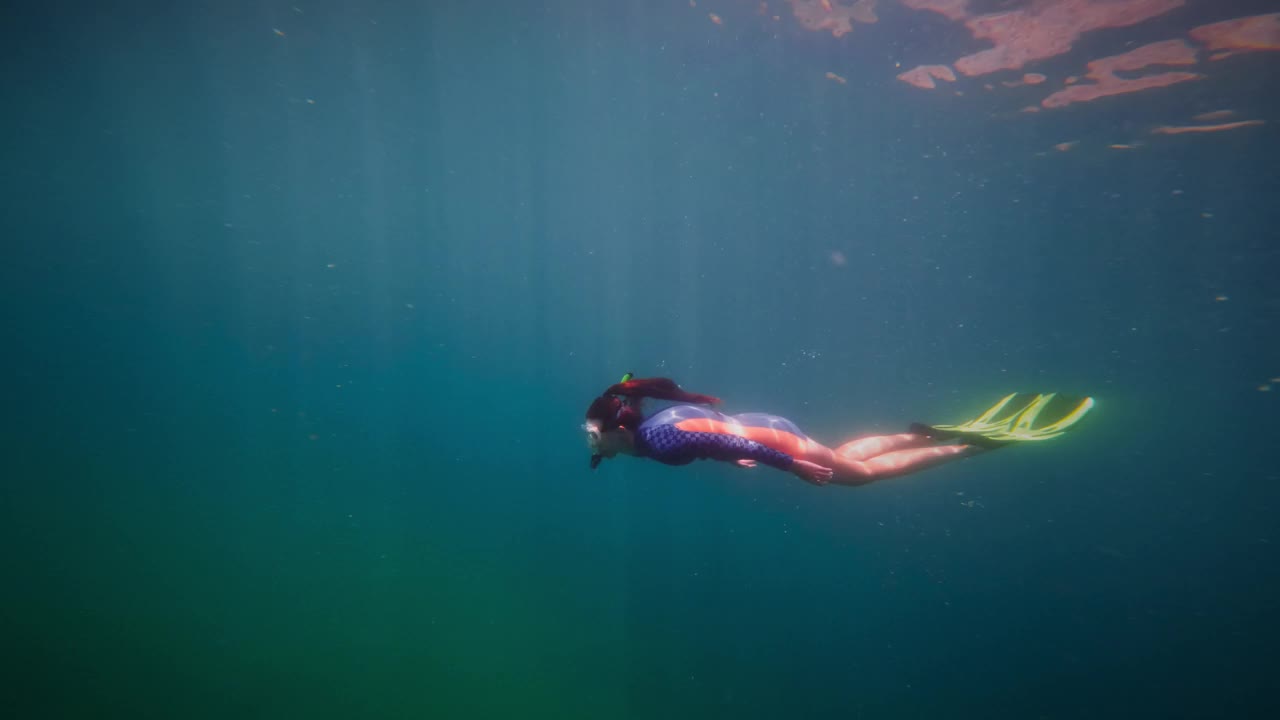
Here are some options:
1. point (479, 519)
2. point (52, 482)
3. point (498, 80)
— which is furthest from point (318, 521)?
point (498, 80)

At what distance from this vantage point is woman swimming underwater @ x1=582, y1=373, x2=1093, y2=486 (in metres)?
3.79

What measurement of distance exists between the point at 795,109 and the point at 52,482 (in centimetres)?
4388

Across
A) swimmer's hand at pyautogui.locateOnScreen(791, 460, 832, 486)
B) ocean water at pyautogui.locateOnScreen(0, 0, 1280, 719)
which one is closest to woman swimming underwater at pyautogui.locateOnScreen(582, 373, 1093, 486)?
swimmer's hand at pyautogui.locateOnScreen(791, 460, 832, 486)

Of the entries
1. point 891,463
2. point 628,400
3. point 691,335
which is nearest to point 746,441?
point 628,400

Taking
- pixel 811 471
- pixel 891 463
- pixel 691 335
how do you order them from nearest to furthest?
1. pixel 811 471
2. pixel 891 463
3. pixel 691 335

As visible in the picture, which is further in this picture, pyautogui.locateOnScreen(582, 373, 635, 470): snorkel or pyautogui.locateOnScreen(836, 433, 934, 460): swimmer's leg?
pyautogui.locateOnScreen(836, 433, 934, 460): swimmer's leg

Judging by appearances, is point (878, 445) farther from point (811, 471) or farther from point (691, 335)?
point (691, 335)

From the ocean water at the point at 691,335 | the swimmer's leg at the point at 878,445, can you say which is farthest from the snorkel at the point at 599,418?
the ocean water at the point at 691,335

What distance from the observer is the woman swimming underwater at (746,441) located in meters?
3.79

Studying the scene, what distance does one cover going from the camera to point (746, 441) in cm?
385

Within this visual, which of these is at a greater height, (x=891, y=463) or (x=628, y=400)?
(x=628, y=400)

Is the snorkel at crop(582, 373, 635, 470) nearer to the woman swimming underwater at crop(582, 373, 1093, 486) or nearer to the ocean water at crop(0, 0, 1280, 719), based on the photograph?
the woman swimming underwater at crop(582, 373, 1093, 486)

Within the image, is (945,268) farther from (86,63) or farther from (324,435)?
(324,435)

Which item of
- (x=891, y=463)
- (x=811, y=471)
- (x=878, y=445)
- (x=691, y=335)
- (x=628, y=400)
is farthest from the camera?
(x=691, y=335)
